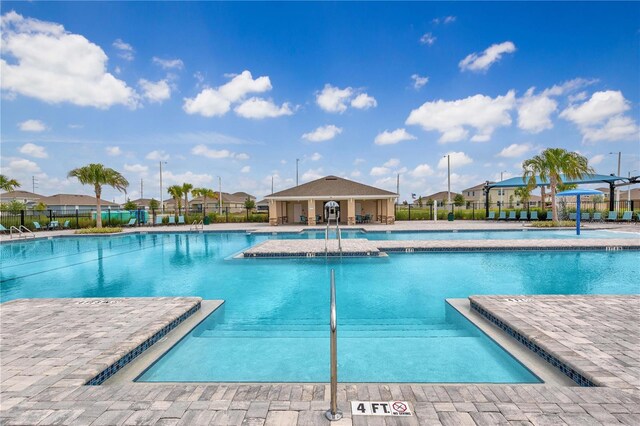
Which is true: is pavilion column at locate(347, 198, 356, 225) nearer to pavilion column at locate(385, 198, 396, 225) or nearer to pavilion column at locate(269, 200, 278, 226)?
pavilion column at locate(385, 198, 396, 225)

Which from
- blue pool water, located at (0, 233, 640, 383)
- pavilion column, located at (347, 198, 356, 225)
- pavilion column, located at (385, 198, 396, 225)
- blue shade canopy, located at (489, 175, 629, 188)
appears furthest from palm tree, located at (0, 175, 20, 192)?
blue shade canopy, located at (489, 175, 629, 188)

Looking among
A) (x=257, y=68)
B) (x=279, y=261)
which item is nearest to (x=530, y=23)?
(x=257, y=68)

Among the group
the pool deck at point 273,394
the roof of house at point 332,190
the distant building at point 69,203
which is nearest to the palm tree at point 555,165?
the roof of house at point 332,190

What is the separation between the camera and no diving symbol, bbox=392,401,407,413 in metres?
2.57

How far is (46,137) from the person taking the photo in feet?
65.9

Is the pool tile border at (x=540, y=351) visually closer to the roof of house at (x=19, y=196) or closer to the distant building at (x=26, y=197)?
the distant building at (x=26, y=197)

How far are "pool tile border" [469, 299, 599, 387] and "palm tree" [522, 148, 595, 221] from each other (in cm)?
2013

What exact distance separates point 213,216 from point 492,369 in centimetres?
3030

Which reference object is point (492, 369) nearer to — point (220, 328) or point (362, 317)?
point (362, 317)

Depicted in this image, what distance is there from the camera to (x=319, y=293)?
7.45 m

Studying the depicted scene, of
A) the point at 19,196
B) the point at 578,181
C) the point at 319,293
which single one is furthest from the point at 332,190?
the point at 19,196

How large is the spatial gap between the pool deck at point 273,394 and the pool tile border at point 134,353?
58mm

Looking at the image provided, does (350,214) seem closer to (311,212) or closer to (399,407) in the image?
(311,212)

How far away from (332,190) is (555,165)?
1546cm
